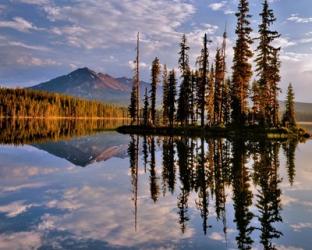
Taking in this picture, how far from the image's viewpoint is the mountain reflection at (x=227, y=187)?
33.7 feet

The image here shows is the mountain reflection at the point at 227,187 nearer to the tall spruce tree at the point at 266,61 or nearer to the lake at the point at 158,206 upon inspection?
the lake at the point at 158,206

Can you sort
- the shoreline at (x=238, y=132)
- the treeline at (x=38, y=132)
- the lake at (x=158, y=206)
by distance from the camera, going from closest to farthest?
the lake at (x=158, y=206) < the treeline at (x=38, y=132) < the shoreline at (x=238, y=132)

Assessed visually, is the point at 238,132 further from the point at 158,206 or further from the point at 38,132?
the point at 158,206

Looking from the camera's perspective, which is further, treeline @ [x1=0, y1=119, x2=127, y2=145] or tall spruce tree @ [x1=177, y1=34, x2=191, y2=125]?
tall spruce tree @ [x1=177, y1=34, x2=191, y2=125]

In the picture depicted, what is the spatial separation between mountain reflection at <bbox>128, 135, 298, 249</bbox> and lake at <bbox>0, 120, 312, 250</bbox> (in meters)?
0.03

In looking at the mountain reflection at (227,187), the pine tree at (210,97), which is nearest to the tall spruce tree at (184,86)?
the pine tree at (210,97)

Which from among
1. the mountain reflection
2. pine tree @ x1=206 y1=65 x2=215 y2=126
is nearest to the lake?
the mountain reflection

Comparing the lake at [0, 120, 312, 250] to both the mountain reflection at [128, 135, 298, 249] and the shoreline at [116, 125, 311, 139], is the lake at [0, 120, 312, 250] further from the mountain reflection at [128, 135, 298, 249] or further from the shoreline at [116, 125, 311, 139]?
the shoreline at [116, 125, 311, 139]

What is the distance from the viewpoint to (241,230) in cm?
983

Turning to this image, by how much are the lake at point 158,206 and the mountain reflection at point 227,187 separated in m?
0.03

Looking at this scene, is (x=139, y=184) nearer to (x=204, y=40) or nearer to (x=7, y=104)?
(x=204, y=40)

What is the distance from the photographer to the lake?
8.99 m

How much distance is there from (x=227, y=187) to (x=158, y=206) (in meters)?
4.00

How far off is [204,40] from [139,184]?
4160 cm
